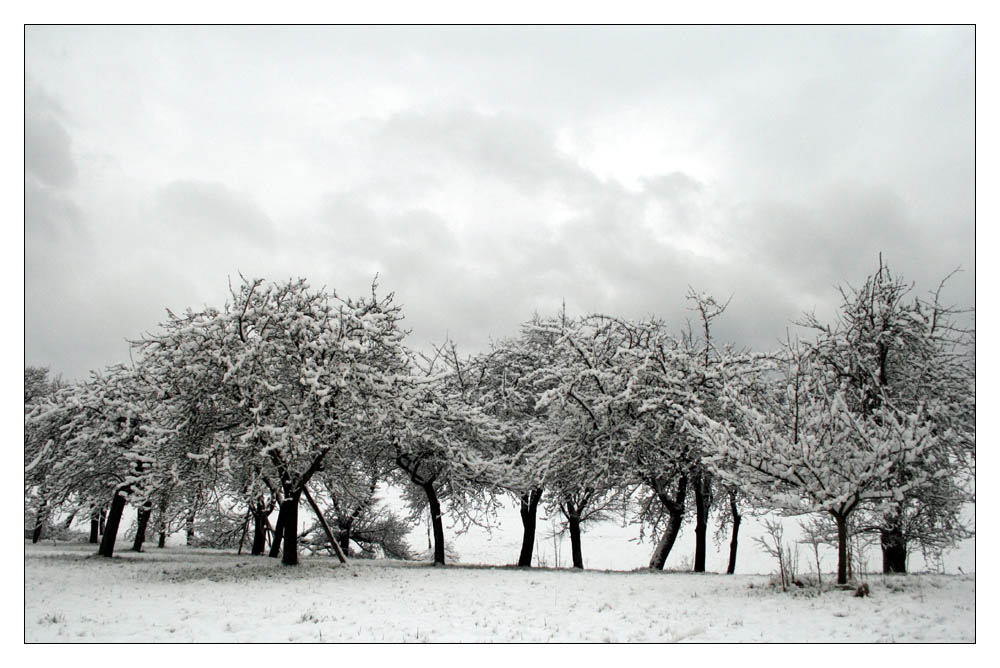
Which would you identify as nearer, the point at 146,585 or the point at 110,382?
the point at 146,585

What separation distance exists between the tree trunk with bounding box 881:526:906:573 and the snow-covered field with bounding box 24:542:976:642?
3.69 meters

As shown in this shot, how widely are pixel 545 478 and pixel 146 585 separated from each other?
37.9ft

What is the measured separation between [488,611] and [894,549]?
1325 cm

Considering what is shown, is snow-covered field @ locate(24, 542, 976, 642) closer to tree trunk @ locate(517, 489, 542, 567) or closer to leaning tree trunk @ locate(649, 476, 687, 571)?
leaning tree trunk @ locate(649, 476, 687, 571)

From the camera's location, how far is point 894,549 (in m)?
17.6

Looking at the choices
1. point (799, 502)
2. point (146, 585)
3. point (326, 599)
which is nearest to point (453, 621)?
point (326, 599)

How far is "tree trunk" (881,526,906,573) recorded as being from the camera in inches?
668

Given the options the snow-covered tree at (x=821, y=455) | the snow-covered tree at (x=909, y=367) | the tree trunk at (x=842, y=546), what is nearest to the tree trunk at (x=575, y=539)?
the snow-covered tree at (x=909, y=367)

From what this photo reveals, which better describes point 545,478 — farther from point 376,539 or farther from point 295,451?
point 376,539

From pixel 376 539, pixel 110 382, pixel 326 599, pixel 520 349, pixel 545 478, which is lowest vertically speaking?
pixel 376 539

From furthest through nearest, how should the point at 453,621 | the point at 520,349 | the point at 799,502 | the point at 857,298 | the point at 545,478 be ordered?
1. the point at 520,349
2. the point at 545,478
3. the point at 857,298
4. the point at 799,502
5. the point at 453,621

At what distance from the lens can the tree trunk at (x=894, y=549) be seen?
668 inches

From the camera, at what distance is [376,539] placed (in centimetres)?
3238

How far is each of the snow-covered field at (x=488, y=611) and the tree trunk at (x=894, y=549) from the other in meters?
3.69
